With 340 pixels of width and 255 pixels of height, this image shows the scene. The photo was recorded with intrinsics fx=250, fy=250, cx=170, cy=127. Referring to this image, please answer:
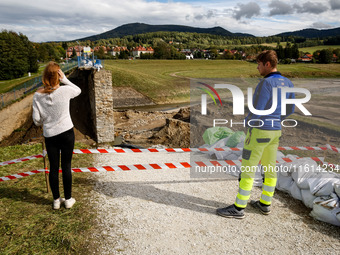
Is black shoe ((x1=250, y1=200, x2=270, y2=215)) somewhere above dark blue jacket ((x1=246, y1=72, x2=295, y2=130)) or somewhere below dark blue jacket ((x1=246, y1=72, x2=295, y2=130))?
below

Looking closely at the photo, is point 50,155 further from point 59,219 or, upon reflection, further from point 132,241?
point 132,241

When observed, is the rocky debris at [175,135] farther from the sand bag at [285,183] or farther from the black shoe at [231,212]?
the black shoe at [231,212]

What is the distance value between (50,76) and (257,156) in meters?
3.54

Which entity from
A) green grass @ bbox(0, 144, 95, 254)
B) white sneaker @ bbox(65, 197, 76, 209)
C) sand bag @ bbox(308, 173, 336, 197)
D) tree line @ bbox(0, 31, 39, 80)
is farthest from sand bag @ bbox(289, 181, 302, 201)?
tree line @ bbox(0, 31, 39, 80)

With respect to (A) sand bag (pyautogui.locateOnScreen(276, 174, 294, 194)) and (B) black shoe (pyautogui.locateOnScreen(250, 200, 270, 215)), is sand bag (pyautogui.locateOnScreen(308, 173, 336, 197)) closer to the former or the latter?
(A) sand bag (pyautogui.locateOnScreen(276, 174, 294, 194))

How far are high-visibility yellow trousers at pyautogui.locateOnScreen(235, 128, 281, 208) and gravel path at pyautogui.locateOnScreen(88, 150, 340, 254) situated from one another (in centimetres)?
60

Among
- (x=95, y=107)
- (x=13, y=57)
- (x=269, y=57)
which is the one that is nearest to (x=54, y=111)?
(x=269, y=57)

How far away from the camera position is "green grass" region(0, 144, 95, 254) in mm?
3719

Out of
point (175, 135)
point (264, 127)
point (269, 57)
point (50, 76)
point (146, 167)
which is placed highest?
point (269, 57)

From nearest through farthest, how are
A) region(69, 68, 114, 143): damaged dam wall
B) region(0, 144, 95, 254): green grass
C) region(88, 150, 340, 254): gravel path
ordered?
region(0, 144, 95, 254): green grass → region(88, 150, 340, 254): gravel path → region(69, 68, 114, 143): damaged dam wall

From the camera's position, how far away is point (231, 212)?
4.61 meters

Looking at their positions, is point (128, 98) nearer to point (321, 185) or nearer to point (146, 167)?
point (146, 167)

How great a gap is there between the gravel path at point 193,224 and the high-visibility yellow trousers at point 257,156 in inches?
23.7

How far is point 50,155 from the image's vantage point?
4098mm
